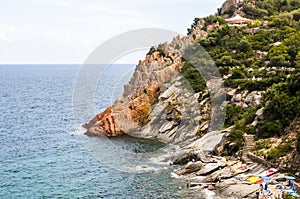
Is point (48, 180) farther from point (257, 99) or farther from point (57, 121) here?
point (57, 121)

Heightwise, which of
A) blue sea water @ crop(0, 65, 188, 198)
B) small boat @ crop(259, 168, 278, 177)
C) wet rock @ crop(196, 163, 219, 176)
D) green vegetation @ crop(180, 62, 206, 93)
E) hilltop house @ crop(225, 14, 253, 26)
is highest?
hilltop house @ crop(225, 14, 253, 26)

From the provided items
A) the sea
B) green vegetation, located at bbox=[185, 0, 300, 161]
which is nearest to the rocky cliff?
green vegetation, located at bbox=[185, 0, 300, 161]

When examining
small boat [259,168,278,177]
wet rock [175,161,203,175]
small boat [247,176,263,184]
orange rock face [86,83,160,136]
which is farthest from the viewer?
orange rock face [86,83,160,136]

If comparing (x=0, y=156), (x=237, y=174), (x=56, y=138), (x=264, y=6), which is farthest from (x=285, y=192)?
(x=264, y=6)

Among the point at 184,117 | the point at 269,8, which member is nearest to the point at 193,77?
A: the point at 184,117

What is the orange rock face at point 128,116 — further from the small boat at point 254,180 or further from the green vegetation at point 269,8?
the green vegetation at point 269,8

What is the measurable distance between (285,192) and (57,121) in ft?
204

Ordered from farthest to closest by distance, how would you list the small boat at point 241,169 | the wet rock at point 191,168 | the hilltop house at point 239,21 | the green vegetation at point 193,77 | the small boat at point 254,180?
the hilltop house at point 239,21
the green vegetation at point 193,77
the wet rock at point 191,168
the small boat at point 241,169
the small boat at point 254,180

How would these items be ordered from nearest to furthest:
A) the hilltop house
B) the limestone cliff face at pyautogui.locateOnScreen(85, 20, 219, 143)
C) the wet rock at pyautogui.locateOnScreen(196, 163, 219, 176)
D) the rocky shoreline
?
the rocky shoreline, the wet rock at pyautogui.locateOnScreen(196, 163, 219, 176), the limestone cliff face at pyautogui.locateOnScreen(85, 20, 219, 143), the hilltop house

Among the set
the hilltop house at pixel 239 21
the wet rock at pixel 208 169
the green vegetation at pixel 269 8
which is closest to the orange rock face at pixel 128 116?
the wet rock at pixel 208 169

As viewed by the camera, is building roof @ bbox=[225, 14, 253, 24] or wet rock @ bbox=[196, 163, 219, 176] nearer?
wet rock @ bbox=[196, 163, 219, 176]

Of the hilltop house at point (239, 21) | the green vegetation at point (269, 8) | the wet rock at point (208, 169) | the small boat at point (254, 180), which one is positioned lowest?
the wet rock at point (208, 169)

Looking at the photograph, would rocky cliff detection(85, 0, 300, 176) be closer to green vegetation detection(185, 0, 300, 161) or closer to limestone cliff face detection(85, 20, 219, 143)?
limestone cliff face detection(85, 20, 219, 143)

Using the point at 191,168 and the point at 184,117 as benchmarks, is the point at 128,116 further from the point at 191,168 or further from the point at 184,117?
the point at 191,168
